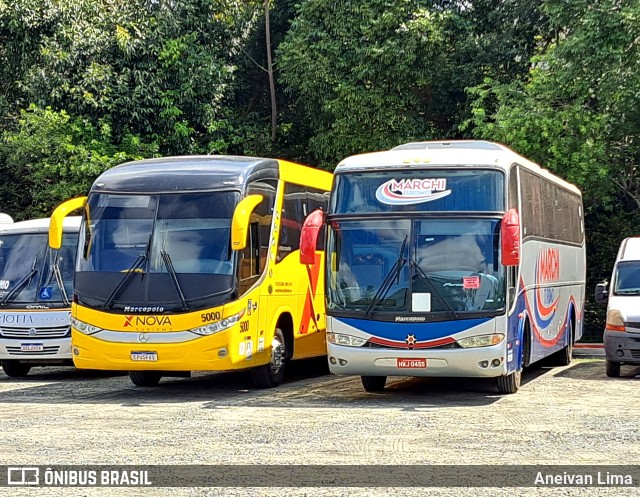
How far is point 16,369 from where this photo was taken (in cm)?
2122

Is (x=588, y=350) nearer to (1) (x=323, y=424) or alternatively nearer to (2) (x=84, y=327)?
(2) (x=84, y=327)

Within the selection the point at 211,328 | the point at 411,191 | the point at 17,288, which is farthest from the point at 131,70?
the point at 411,191

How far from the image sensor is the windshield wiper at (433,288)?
1517 cm

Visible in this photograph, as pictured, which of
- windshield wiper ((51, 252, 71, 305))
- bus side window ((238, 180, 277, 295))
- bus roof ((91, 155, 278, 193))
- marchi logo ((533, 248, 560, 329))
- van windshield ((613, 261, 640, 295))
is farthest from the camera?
windshield wiper ((51, 252, 71, 305))

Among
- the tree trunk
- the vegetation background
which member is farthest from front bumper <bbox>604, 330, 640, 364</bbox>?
the tree trunk

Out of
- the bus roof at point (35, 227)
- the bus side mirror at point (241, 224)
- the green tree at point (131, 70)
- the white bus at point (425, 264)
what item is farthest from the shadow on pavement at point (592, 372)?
the green tree at point (131, 70)

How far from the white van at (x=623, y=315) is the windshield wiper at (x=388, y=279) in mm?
4959

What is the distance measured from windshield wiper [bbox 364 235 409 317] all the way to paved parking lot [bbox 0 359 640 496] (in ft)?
4.34

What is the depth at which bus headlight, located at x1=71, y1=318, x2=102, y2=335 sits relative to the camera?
16.1 meters

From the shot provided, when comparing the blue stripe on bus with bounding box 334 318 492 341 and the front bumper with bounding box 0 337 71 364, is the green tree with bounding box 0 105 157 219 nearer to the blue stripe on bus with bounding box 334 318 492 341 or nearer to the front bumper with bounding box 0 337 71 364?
the front bumper with bounding box 0 337 71 364

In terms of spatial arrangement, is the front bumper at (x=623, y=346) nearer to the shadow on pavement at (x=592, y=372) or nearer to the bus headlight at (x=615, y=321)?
the bus headlight at (x=615, y=321)

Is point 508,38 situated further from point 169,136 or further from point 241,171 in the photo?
point 241,171

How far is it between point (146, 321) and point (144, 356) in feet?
1.54

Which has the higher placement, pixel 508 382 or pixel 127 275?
pixel 127 275
